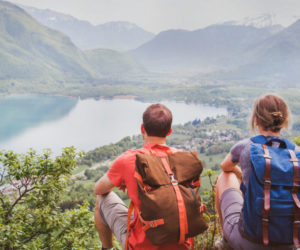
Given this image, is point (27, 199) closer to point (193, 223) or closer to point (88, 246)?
point (88, 246)

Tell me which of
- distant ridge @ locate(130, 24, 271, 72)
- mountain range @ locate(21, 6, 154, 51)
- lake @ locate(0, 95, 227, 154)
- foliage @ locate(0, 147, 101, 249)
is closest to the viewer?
foliage @ locate(0, 147, 101, 249)

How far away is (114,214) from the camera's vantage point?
1519 millimetres

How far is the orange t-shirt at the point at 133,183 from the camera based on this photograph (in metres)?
1.18

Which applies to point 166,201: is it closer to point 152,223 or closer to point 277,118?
point 152,223

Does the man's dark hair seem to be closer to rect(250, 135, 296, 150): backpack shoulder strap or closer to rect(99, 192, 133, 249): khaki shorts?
rect(250, 135, 296, 150): backpack shoulder strap

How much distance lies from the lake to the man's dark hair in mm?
29410

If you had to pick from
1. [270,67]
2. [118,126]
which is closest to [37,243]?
[118,126]

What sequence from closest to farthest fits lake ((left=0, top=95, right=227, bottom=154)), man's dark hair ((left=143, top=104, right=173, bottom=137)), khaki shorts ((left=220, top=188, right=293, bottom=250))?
khaki shorts ((left=220, top=188, right=293, bottom=250)) < man's dark hair ((left=143, top=104, right=173, bottom=137)) < lake ((left=0, top=95, right=227, bottom=154))

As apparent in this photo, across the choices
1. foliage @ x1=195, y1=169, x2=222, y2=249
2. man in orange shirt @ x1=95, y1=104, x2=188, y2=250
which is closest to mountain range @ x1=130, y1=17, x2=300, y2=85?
foliage @ x1=195, y1=169, x2=222, y2=249

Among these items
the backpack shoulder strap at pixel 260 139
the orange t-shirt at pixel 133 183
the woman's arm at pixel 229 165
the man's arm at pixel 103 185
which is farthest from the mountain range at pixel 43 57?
the backpack shoulder strap at pixel 260 139

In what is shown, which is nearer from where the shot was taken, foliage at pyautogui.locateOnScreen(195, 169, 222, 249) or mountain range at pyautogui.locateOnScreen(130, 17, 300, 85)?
foliage at pyautogui.locateOnScreen(195, 169, 222, 249)

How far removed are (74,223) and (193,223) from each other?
161 centimetres

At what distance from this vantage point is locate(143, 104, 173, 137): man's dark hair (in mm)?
1304

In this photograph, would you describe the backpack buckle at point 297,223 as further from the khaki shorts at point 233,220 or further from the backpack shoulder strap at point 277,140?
the backpack shoulder strap at point 277,140
